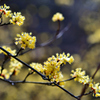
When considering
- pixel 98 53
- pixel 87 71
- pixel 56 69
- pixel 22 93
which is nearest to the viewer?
pixel 56 69

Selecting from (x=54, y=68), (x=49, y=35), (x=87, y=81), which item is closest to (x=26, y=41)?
(x=54, y=68)

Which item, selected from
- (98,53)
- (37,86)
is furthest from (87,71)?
(37,86)

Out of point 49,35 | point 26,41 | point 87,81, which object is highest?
point 49,35

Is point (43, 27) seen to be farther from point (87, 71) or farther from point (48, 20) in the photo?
point (87, 71)

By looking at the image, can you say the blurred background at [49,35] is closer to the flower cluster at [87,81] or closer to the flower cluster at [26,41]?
the flower cluster at [87,81]

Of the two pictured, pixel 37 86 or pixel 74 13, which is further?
pixel 74 13

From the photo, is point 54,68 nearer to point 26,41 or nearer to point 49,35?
point 26,41

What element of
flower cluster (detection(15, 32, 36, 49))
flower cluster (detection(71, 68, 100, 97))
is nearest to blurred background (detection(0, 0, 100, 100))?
flower cluster (detection(71, 68, 100, 97))

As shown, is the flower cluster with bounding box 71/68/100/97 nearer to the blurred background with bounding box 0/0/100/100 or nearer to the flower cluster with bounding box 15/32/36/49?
the flower cluster with bounding box 15/32/36/49
